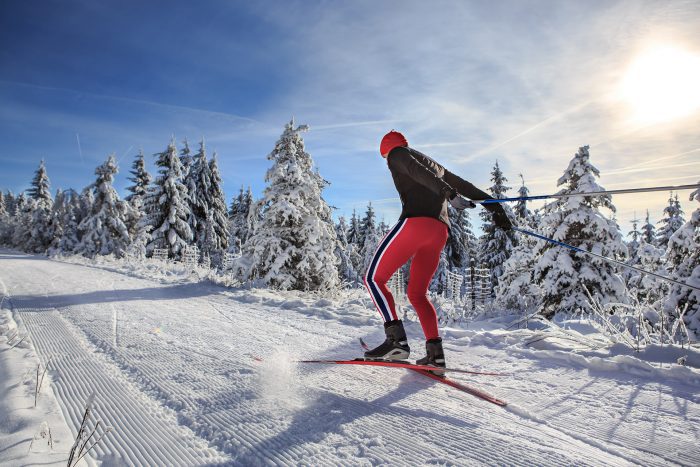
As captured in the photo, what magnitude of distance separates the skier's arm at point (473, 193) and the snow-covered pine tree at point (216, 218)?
33340 millimetres

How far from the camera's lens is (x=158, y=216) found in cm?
2802

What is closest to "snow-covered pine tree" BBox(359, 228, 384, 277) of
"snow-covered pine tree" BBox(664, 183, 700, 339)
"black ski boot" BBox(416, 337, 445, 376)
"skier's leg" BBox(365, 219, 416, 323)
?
"snow-covered pine tree" BBox(664, 183, 700, 339)

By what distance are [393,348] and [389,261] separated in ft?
2.50

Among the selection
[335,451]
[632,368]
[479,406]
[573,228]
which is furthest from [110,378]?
[573,228]

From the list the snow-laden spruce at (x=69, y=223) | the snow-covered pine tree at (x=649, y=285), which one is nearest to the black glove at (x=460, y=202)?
the snow-covered pine tree at (x=649, y=285)

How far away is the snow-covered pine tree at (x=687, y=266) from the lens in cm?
627

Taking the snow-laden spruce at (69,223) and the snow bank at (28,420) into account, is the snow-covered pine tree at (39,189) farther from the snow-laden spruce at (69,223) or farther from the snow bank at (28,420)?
the snow bank at (28,420)

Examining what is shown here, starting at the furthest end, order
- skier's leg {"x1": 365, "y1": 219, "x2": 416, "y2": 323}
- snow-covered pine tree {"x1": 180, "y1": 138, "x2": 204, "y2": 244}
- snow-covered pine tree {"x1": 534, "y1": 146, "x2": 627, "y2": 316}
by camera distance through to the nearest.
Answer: snow-covered pine tree {"x1": 180, "y1": 138, "x2": 204, "y2": 244}, snow-covered pine tree {"x1": 534, "y1": 146, "x2": 627, "y2": 316}, skier's leg {"x1": 365, "y1": 219, "x2": 416, "y2": 323}

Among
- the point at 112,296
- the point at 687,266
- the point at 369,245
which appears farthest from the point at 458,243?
the point at 112,296

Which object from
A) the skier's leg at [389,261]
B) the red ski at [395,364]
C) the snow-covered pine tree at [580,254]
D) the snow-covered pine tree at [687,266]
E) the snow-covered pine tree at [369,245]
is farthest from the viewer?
the snow-covered pine tree at [369,245]

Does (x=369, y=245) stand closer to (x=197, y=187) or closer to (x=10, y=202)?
(x=197, y=187)

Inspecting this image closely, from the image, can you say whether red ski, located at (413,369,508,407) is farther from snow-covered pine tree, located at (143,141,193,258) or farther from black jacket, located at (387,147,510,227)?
snow-covered pine tree, located at (143,141,193,258)

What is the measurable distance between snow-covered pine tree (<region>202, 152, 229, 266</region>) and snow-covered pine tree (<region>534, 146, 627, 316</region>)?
2934 cm

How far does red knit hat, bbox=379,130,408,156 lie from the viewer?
3350 millimetres
